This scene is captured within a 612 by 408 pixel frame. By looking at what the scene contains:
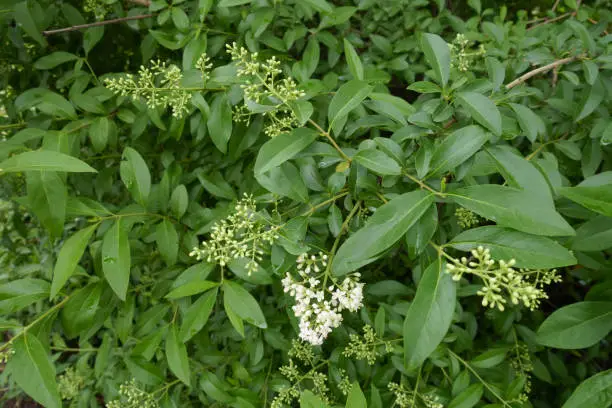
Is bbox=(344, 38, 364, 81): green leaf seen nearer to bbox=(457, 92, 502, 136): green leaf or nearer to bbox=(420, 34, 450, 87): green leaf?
bbox=(420, 34, 450, 87): green leaf

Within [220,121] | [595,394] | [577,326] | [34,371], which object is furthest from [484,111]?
[34,371]

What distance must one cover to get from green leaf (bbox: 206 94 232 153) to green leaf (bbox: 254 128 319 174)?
0.59 meters

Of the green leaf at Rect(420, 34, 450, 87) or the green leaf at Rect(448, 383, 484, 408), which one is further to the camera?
the green leaf at Rect(448, 383, 484, 408)

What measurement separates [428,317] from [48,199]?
4.38 ft

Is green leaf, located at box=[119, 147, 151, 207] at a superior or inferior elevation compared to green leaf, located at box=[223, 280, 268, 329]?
superior

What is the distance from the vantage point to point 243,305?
160cm

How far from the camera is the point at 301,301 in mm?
1342

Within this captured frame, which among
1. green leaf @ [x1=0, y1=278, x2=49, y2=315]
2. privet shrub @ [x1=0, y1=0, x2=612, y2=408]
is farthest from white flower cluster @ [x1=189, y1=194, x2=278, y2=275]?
green leaf @ [x1=0, y1=278, x2=49, y2=315]

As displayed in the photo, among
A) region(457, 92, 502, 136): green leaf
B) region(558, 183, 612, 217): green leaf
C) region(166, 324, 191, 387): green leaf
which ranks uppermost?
region(457, 92, 502, 136): green leaf

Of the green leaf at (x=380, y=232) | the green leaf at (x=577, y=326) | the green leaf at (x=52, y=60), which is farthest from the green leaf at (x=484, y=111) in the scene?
the green leaf at (x=52, y=60)

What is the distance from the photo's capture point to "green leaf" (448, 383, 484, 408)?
181 centimetres

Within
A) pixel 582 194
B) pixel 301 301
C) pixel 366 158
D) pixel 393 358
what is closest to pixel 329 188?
pixel 366 158

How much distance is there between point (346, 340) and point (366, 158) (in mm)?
1164

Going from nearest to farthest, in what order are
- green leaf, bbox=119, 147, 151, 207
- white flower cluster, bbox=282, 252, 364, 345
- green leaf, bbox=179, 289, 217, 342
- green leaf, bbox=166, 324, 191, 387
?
white flower cluster, bbox=282, 252, 364, 345, green leaf, bbox=179, 289, 217, 342, green leaf, bbox=166, 324, 191, 387, green leaf, bbox=119, 147, 151, 207
